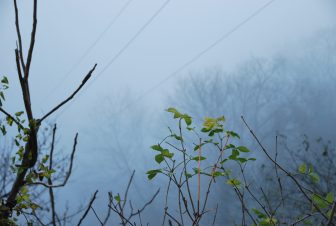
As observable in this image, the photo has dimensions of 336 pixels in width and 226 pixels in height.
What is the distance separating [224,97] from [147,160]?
933cm

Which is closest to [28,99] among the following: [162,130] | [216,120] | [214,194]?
[216,120]

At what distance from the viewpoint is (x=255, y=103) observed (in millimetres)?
21188

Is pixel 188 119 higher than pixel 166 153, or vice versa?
pixel 188 119

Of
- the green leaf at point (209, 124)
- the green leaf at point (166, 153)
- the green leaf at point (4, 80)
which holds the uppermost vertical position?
the green leaf at point (4, 80)

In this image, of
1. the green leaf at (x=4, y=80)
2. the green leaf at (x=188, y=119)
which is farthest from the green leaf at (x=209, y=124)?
the green leaf at (x=4, y=80)

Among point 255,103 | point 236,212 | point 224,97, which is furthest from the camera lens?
point 224,97

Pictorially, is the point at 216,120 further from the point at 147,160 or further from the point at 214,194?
the point at 147,160

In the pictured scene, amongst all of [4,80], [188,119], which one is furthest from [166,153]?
[4,80]

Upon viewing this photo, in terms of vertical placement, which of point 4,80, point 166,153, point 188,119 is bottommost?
point 166,153

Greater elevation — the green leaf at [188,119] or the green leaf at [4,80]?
the green leaf at [4,80]

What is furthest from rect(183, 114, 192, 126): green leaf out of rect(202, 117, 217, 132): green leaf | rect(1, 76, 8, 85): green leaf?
rect(1, 76, 8, 85): green leaf

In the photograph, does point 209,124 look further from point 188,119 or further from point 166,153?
point 166,153

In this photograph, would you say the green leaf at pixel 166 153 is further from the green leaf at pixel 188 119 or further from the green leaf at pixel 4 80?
the green leaf at pixel 4 80

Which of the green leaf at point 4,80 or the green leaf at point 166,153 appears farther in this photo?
the green leaf at point 4,80
